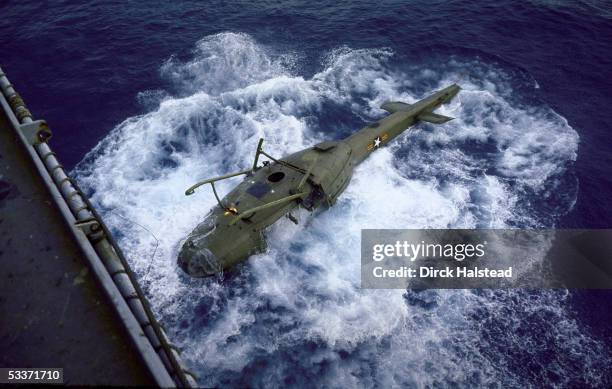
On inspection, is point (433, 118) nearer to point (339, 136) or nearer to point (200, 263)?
point (339, 136)

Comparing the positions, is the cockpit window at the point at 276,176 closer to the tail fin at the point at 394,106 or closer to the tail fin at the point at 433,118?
the tail fin at the point at 394,106

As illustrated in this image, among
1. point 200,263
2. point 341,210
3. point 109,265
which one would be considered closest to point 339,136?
point 341,210

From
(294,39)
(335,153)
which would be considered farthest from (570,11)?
(335,153)

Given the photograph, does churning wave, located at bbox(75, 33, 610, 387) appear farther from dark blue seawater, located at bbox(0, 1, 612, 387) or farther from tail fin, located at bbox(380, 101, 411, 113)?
tail fin, located at bbox(380, 101, 411, 113)

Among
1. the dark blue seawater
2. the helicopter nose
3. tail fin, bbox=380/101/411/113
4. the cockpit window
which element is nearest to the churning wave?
the dark blue seawater

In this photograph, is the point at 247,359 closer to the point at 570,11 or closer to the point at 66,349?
the point at 66,349

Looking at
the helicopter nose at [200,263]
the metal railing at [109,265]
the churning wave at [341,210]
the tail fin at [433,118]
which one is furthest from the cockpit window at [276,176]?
the tail fin at [433,118]
